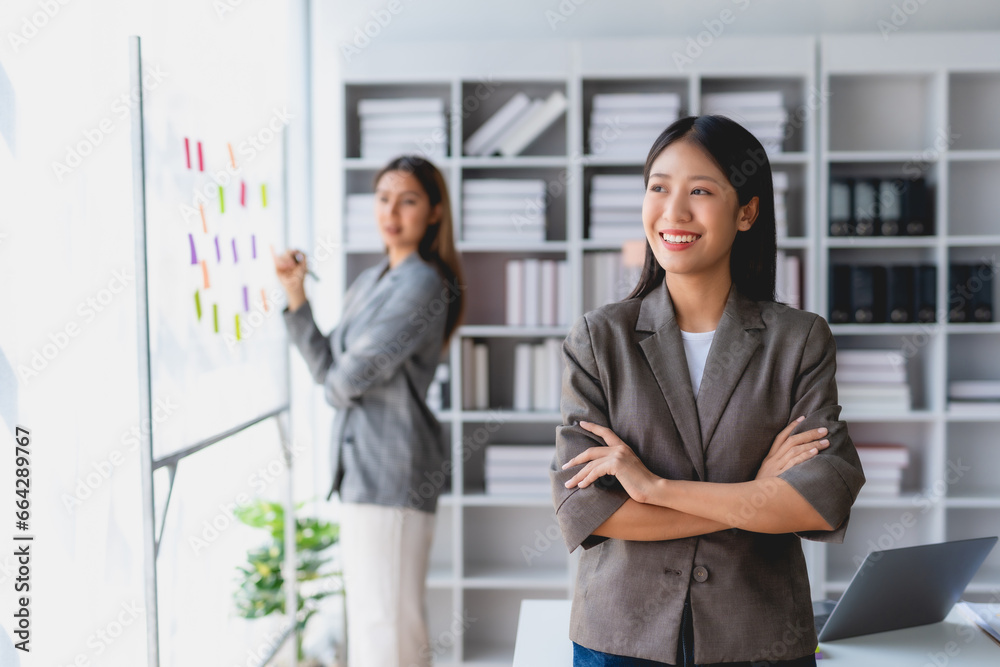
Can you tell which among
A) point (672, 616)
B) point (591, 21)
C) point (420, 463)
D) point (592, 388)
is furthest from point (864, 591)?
point (591, 21)

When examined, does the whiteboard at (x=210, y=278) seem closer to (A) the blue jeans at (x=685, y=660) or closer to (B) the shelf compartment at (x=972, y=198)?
(A) the blue jeans at (x=685, y=660)

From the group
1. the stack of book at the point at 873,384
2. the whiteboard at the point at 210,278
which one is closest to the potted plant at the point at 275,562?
the whiteboard at the point at 210,278

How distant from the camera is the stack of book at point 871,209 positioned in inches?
123

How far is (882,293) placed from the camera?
123 inches

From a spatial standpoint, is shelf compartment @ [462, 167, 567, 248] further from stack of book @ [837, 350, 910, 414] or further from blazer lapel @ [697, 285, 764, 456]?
blazer lapel @ [697, 285, 764, 456]

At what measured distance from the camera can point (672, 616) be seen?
1.22 m

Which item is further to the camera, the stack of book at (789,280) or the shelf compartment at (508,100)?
the shelf compartment at (508,100)

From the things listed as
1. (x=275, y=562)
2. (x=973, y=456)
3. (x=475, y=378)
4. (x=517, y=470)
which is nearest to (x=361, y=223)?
(x=475, y=378)

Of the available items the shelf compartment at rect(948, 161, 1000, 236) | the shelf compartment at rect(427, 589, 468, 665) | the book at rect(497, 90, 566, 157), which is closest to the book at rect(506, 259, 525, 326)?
the book at rect(497, 90, 566, 157)

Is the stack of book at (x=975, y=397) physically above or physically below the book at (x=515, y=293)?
below

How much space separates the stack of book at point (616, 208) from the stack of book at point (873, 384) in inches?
37.5

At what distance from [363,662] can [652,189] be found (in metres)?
1.78

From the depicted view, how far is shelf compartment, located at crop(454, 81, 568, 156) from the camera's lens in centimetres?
337

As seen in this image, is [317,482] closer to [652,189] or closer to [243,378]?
[243,378]
